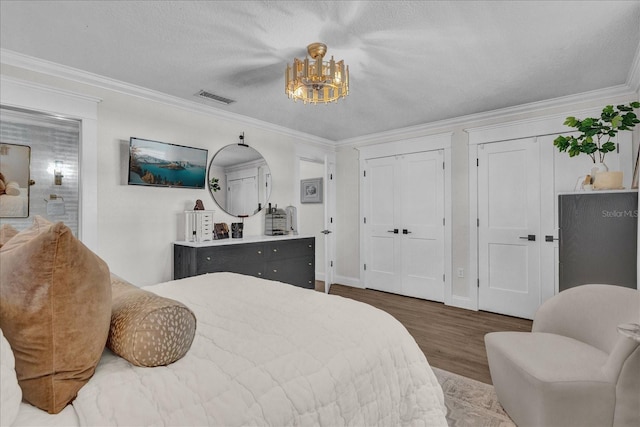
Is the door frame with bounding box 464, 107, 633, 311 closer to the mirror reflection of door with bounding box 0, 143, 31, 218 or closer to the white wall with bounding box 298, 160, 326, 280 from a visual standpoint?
the white wall with bounding box 298, 160, 326, 280

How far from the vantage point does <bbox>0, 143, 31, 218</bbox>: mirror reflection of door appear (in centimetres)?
241

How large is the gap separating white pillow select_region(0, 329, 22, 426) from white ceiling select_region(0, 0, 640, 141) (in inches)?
74.7


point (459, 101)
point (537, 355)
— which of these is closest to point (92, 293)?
point (537, 355)

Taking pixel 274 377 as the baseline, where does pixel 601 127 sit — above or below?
above

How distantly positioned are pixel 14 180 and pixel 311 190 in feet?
13.2

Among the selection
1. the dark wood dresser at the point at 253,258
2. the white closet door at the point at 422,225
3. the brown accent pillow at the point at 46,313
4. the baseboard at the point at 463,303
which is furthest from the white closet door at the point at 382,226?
the brown accent pillow at the point at 46,313

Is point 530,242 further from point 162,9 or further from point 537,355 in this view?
point 162,9

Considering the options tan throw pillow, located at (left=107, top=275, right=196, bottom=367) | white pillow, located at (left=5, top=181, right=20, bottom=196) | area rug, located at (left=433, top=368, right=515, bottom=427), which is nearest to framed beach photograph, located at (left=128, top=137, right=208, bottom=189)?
white pillow, located at (left=5, top=181, right=20, bottom=196)

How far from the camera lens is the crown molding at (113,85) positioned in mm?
2422

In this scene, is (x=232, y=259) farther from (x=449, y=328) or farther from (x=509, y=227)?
(x=509, y=227)

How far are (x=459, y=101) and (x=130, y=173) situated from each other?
11.2 ft

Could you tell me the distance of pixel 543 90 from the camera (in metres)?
3.15

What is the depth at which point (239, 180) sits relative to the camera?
3.95 metres

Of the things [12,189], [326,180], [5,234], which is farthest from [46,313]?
[326,180]
